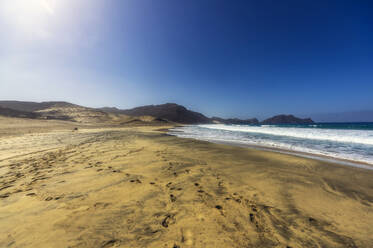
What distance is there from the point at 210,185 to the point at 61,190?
3.79 m

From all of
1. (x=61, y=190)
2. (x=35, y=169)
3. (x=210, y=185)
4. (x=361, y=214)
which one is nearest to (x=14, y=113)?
(x=35, y=169)

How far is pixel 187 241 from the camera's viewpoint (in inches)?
80.2

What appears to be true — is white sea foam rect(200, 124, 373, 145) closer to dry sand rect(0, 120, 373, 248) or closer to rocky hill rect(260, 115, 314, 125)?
dry sand rect(0, 120, 373, 248)

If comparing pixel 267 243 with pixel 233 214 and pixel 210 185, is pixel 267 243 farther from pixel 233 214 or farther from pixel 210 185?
pixel 210 185

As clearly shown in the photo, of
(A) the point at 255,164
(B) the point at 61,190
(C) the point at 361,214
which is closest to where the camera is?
(C) the point at 361,214

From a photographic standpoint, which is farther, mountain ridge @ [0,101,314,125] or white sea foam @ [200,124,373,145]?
mountain ridge @ [0,101,314,125]

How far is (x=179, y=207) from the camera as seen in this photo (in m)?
2.86

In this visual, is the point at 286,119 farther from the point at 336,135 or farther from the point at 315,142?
the point at 315,142

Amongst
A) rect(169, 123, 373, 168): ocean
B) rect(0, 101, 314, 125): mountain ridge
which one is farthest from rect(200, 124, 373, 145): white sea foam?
rect(0, 101, 314, 125): mountain ridge

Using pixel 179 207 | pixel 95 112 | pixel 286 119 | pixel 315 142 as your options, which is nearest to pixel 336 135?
pixel 315 142

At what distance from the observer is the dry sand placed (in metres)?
2.10

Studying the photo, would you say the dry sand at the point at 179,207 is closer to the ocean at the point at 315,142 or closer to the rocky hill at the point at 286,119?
the ocean at the point at 315,142

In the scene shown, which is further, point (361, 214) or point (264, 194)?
point (264, 194)

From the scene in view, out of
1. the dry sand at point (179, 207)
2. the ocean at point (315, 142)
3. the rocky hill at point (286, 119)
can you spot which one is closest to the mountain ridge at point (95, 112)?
the rocky hill at point (286, 119)
